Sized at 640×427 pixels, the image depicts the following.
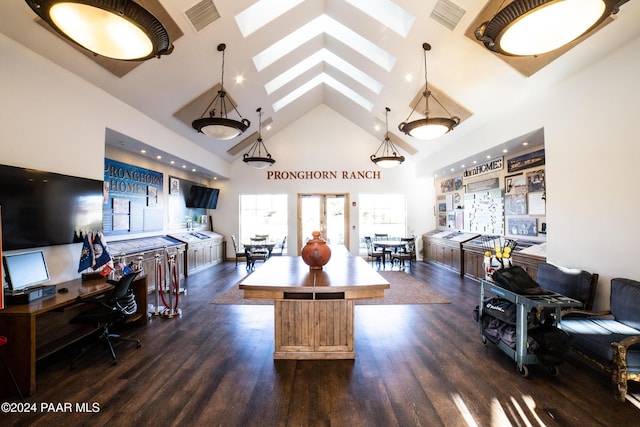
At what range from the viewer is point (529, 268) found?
14.4 feet

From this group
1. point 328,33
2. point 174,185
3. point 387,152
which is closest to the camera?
point 328,33

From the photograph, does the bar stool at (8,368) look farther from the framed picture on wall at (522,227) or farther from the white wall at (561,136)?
the framed picture on wall at (522,227)

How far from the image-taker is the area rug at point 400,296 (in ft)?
15.5

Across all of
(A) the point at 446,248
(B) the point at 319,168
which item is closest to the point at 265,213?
(B) the point at 319,168

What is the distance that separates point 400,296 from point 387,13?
477 cm

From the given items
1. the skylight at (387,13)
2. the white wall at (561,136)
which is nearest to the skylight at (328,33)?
the skylight at (387,13)

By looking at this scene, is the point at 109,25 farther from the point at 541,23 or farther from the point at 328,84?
the point at 328,84

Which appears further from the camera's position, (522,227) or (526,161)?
(522,227)

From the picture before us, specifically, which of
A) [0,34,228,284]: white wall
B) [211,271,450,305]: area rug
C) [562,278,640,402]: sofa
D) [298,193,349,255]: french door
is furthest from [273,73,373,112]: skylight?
[562,278,640,402]: sofa

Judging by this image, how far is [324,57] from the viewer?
21.5 ft

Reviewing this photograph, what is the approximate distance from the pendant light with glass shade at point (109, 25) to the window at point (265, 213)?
7246mm

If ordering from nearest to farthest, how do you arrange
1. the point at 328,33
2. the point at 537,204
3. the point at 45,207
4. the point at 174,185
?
1. the point at 45,207
2. the point at 537,204
3. the point at 328,33
4. the point at 174,185

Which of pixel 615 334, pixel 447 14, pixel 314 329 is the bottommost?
pixel 314 329

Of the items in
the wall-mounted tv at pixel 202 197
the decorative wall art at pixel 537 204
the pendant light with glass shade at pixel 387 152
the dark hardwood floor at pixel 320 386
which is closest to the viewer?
the dark hardwood floor at pixel 320 386
